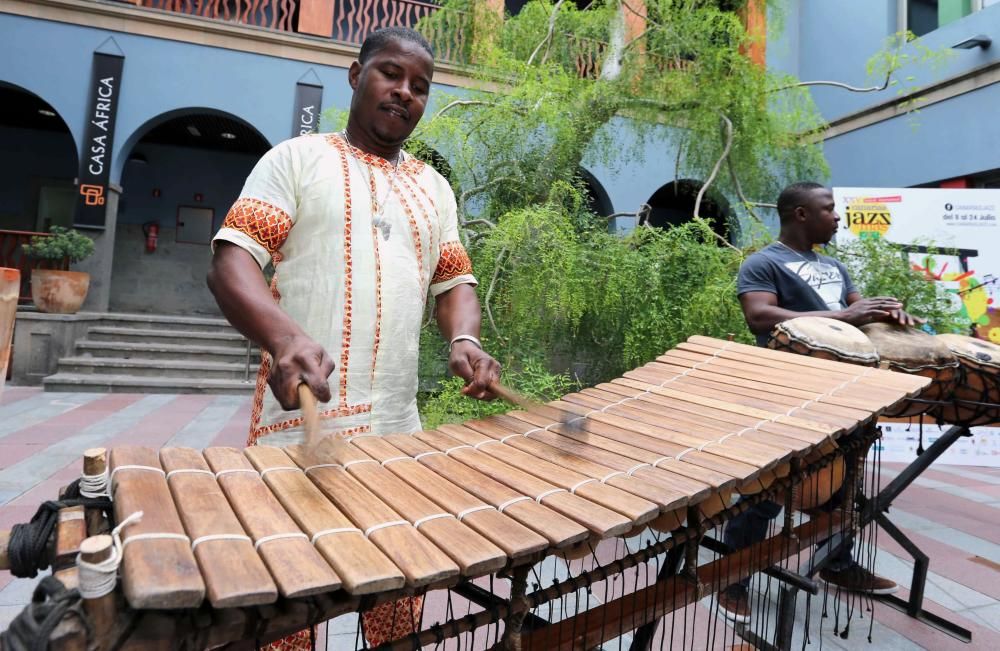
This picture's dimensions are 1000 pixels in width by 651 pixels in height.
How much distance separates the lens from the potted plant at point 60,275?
276 inches

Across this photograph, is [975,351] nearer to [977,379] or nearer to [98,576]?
[977,379]

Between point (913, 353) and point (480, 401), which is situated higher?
point (913, 353)

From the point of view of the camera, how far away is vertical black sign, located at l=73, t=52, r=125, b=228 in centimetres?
754

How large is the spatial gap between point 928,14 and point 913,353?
8881 millimetres

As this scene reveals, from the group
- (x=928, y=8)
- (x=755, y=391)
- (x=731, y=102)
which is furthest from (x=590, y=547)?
(x=928, y=8)

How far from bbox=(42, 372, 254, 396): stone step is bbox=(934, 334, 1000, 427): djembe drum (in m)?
7.22

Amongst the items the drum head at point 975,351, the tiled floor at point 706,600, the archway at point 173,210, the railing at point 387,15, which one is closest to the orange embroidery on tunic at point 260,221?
the tiled floor at point 706,600

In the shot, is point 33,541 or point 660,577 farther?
point 660,577

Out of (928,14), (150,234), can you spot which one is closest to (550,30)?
(928,14)

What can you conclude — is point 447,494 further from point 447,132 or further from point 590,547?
point 447,132

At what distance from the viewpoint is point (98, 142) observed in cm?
760

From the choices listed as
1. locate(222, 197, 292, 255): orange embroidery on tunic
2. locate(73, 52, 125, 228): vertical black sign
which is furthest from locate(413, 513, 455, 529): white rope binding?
locate(73, 52, 125, 228): vertical black sign

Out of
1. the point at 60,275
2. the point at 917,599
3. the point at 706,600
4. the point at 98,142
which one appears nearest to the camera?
the point at 917,599

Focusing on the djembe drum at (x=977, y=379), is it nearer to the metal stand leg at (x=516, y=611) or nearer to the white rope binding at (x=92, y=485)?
the metal stand leg at (x=516, y=611)
